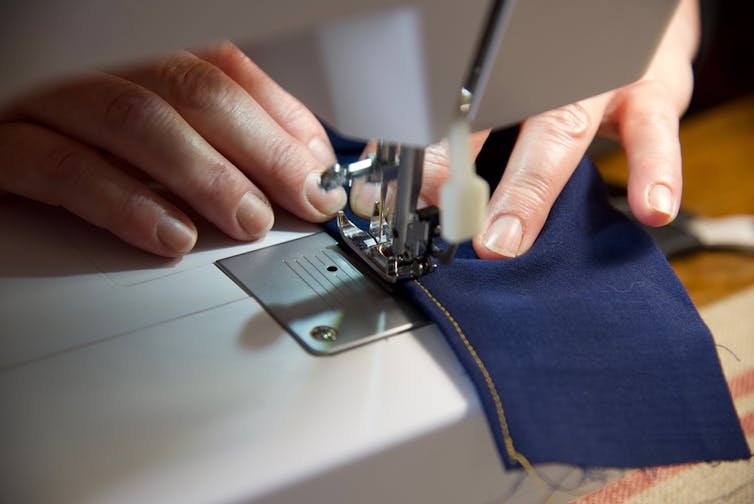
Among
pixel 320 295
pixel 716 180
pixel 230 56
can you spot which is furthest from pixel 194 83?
pixel 716 180

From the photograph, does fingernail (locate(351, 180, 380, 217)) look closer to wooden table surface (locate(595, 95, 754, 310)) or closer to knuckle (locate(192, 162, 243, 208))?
knuckle (locate(192, 162, 243, 208))

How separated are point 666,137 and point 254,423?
583 millimetres

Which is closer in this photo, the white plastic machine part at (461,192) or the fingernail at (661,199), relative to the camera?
the white plastic machine part at (461,192)

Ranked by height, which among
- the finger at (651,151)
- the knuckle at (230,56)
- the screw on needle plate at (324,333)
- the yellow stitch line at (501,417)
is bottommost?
the finger at (651,151)

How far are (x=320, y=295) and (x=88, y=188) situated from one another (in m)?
0.27

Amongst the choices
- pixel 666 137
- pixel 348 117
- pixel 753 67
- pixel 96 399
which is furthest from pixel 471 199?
pixel 753 67

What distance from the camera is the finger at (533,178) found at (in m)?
0.79

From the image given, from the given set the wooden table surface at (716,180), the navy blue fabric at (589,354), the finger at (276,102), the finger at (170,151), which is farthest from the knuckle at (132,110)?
the wooden table surface at (716,180)

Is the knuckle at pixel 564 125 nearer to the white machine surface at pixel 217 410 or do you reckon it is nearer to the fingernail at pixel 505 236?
the fingernail at pixel 505 236

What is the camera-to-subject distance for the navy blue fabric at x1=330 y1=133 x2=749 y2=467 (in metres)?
0.63

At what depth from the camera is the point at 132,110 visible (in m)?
0.83

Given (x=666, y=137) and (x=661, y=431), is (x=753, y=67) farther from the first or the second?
(x=661, y=431)

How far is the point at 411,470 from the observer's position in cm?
62

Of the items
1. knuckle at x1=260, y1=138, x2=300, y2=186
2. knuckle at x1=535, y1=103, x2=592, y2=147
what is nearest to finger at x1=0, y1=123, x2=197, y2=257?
knuckle at x1=260, y1=138, x2=300, y2=186
